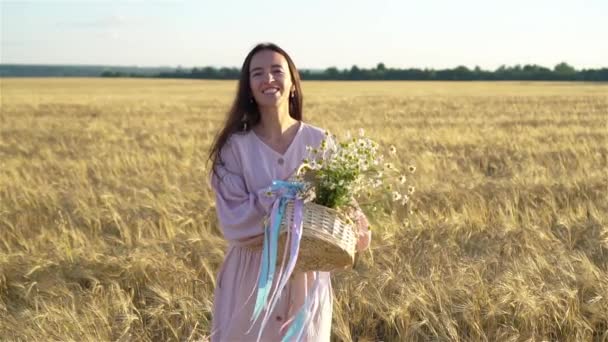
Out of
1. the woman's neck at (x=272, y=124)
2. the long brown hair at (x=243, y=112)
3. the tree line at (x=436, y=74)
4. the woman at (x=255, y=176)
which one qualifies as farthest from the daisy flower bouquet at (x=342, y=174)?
the tree line at (x=436, y=74)

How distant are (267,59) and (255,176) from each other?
17.3 inches

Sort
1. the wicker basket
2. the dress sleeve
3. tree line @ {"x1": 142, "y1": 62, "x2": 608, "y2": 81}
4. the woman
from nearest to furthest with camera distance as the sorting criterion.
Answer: the wicker basket → the dress sleeve → the woman → tree line @ {"x1": 142, "y1": 62, "x2": 608, "y2": 81}

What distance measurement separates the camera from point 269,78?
8.71 ft

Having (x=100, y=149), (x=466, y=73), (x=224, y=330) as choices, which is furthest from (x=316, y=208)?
(x=466, y=73)

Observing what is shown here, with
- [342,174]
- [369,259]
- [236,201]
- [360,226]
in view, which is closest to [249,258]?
[236,201]

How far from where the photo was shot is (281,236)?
245 cm

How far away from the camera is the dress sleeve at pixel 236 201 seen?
2.54 m

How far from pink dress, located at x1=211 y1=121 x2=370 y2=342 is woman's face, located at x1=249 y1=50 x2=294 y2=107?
0.52 feet

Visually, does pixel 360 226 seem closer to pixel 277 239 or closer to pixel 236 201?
pixel 277 239

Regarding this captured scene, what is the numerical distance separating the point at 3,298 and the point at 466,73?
8049 centimetres

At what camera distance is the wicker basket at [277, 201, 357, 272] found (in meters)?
2.36

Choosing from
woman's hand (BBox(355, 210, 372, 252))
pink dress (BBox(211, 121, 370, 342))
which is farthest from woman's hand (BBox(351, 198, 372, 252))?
pink dress (BBox(211, 121, 370, 342))

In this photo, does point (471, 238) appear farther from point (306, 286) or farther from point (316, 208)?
point (316, 208)

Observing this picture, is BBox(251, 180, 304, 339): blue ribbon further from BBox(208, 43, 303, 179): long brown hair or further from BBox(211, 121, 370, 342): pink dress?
BBox(208, 43, 303, 179): long brown hair
